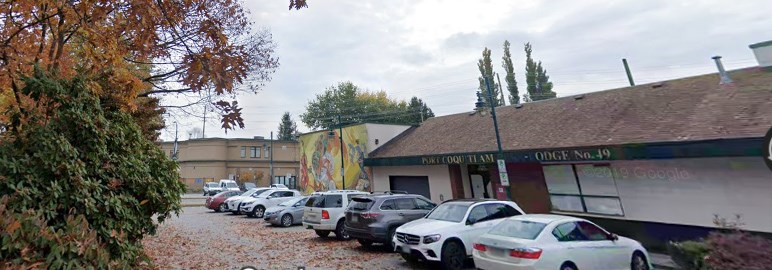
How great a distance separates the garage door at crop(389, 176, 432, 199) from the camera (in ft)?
66.4

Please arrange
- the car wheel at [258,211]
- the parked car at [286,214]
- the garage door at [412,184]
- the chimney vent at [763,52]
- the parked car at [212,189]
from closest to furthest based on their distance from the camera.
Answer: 1. the chimney vent at [763,52]
2. the parked car at [286,214]
3. the garage door at [412,184]
4. the car wheel at [258,211]
5. the parked car at [212,189]

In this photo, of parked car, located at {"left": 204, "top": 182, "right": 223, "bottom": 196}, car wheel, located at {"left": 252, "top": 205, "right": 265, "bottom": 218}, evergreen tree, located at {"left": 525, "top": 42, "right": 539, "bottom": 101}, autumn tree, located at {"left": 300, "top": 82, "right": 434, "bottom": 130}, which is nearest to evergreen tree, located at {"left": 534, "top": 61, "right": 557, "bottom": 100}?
evergreen tree, located at {"left": 525, "top": 42, "right": 539, "bottom": 101}

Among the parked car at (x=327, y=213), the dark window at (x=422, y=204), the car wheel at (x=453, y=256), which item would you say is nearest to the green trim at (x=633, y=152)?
the dark window at (x=422, y=204)

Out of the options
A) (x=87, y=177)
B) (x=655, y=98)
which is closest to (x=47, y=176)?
(x=87, y=177)

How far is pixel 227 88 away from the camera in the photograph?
14.2ft

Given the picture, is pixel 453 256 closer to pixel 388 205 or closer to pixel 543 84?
pixel 388 205

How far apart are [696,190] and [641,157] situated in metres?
1.72

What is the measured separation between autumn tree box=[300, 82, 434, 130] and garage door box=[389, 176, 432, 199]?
30.4m

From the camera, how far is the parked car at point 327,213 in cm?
1344

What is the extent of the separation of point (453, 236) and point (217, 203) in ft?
73.2

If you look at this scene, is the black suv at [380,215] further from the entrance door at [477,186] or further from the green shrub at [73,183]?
the entrance door at [477,186]

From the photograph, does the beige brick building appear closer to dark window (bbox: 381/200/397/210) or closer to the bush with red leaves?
→ dark window (bbox: 381/200/397/210)

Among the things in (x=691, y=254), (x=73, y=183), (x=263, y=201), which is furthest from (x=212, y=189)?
(x=691, y=254)

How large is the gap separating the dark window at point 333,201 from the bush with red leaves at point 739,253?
10635 mm
